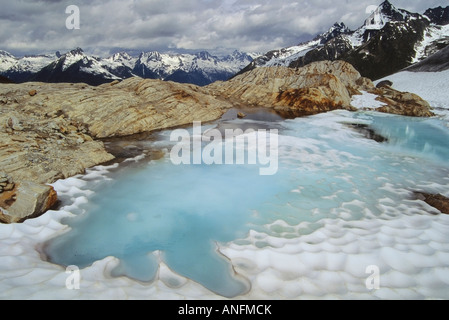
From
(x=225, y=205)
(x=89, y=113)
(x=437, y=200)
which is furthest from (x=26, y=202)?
(x=437, y=200)

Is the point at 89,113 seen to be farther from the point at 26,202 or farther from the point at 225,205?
the point at 225,205

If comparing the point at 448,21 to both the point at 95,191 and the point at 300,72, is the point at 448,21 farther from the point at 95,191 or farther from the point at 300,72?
the point at 95,191

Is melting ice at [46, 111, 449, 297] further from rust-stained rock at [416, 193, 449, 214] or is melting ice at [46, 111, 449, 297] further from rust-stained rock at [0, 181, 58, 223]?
rust-stained rock at [0, 181, 58, 223]

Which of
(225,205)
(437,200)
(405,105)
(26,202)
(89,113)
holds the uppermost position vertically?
(405,105)

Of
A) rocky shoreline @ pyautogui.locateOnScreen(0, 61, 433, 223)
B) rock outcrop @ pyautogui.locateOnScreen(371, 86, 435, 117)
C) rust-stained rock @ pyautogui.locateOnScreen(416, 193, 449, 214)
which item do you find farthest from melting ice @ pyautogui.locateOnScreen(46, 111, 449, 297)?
rock outcrop @ pyautogui.locateOnScreen(371, 86, 435, 117)

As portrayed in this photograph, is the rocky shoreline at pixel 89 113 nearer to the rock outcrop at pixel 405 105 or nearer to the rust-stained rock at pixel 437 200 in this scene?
the rock outcrop at pixel 405 105
